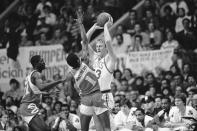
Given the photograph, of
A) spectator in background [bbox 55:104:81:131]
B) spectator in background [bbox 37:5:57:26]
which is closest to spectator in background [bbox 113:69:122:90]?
spectator in background [bbox 55:104:81:131]

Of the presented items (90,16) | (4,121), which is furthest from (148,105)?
(90,16)

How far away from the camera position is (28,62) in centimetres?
2075

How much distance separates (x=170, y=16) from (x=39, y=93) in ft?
23.7

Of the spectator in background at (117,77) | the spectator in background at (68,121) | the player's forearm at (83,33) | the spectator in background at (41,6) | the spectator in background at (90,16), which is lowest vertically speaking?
the spectator in background at (68,121)

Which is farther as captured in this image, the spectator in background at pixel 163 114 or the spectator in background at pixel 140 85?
the spectator in background at pixel 140 85

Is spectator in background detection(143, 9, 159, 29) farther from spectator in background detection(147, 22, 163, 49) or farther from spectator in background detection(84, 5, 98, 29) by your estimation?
spectator in background detection(84, 5, 98, 29)

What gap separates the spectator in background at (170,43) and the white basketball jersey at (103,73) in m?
4.84

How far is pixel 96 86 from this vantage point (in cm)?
1333

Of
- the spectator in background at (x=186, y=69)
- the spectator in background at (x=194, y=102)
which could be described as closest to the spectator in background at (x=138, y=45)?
the spectator in background at (x=186, y=69)

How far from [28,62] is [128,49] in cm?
318

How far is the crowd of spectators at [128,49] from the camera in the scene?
1605 centimetres

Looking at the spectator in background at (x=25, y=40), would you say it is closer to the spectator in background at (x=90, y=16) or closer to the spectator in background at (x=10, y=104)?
the spectator in background at (x=90, y=16)

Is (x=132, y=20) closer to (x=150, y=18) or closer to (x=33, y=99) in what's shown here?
(x=150, y=18)

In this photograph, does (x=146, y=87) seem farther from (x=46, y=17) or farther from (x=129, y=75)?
(x=46, y=17)
